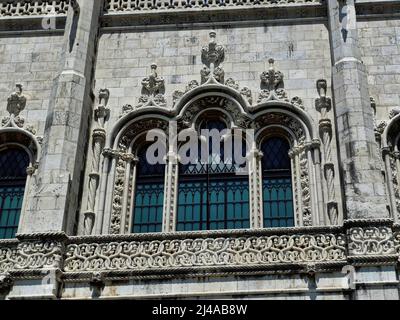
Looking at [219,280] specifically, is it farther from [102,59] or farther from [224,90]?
[102,59]

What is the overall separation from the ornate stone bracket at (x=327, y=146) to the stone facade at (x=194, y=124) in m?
0.04

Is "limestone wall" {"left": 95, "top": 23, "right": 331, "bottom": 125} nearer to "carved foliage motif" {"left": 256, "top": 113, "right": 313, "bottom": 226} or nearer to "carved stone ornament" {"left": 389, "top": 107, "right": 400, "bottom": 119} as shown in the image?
"carved foliage motif" {"left": 256, "top": 113, "right": 313, "bottom": 226}

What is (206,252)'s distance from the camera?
14.5 m

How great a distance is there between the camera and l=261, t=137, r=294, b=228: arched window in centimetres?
1653

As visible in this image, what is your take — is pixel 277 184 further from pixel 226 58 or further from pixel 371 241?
pixel 226 58

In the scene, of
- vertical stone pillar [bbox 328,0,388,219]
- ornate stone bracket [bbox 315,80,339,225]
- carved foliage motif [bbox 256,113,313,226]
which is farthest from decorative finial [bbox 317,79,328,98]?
carved foliage motif [bbox 256,113,313,226]

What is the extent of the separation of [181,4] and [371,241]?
380 inches

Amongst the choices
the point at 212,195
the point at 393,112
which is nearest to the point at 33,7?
the point at 212,195

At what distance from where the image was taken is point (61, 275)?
1447 centimetres

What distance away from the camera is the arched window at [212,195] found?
16.6 metres

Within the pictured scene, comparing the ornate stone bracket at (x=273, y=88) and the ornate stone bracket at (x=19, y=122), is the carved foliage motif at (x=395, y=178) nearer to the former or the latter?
the ornate stone bracket at (x=273, y=88)

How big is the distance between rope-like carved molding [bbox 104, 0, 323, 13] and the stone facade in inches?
2.6

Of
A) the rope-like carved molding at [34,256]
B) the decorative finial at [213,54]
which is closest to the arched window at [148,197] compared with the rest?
the rope-like carved molding at [34,256]

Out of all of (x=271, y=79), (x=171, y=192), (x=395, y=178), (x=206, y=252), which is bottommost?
(x=206, y=252)
